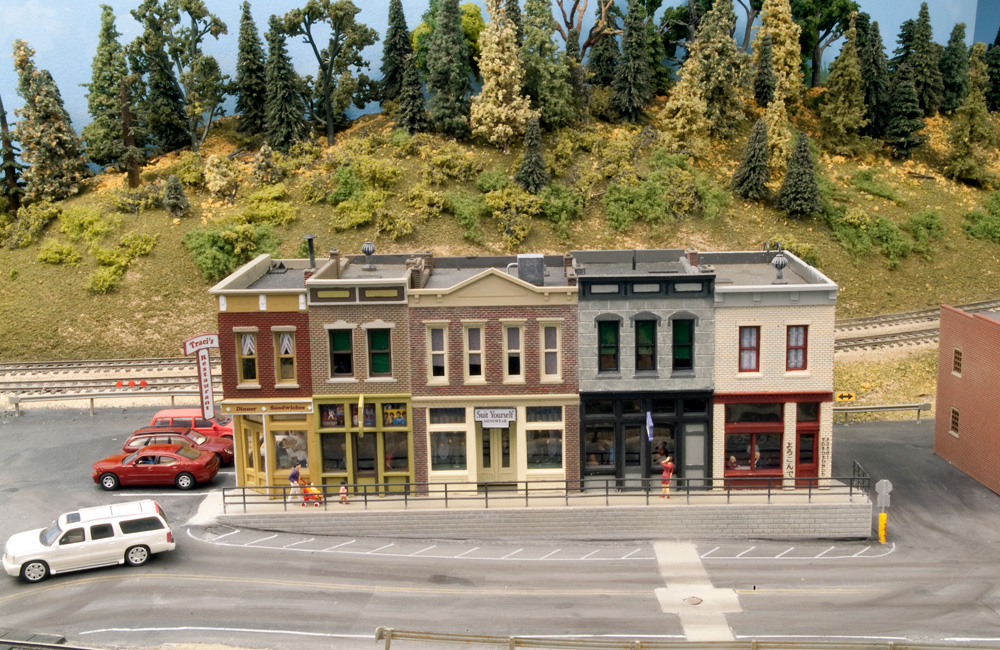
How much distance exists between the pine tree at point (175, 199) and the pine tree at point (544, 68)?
21.6 m

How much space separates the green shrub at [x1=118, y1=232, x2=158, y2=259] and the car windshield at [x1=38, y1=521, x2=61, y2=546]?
31.8 meters

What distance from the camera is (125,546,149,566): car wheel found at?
1232 inches

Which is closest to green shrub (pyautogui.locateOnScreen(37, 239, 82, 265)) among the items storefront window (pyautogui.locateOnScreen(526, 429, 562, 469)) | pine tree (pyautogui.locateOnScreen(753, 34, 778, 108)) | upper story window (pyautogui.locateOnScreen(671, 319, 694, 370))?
storefront window (pyautogui.locateOnScreen(526, 429, 562, 469))

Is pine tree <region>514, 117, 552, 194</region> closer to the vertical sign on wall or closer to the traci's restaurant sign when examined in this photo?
the traci's restaurant sign

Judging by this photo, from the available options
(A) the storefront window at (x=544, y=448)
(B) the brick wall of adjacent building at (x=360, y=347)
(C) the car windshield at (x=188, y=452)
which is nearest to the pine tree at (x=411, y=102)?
(C) the car windshield at (x=188, y=452)

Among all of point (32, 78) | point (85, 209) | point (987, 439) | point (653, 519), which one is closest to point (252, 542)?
point (653, 519)

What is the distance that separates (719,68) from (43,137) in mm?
40971

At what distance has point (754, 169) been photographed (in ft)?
208

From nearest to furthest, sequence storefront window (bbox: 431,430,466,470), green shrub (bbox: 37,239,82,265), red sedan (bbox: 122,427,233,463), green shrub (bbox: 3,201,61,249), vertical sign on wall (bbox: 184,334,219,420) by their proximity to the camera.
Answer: storefront window (bbox: 431,430,466,470), vertical sign on wall (bbox: 184,334,219,420), red sedan (bbox: 122,427,233,463), green shrub (bbox: 37,239,82,265), green shrub (bbox: 3,201,61,249)

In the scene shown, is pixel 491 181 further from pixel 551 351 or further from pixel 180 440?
pixel 551 351

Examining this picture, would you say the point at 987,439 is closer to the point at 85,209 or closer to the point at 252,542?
the point at 252,542

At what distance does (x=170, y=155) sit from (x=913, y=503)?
2030 inches

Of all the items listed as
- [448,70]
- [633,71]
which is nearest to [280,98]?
[448,70]

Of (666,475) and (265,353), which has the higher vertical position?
(265,353)
